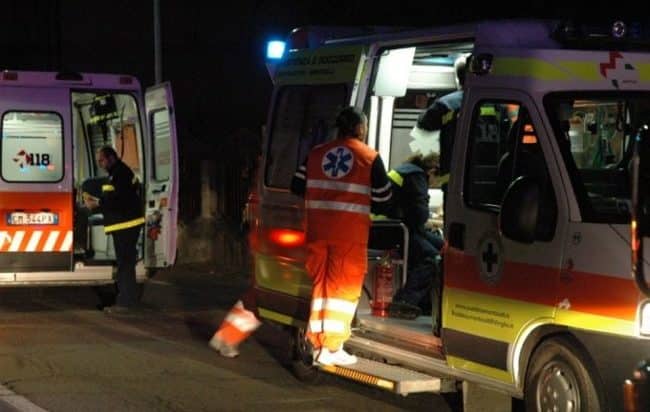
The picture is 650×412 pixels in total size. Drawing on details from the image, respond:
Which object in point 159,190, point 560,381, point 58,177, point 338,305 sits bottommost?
point 560,381

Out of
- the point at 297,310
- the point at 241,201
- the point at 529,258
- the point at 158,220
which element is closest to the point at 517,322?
the point at 529,258

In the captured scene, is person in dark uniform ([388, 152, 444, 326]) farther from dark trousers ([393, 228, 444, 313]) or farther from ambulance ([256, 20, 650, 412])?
ambulance ([256, 20, 650, 412])

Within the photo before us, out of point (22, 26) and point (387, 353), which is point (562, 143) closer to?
point (387, 353)

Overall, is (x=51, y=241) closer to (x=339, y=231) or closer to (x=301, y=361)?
(x=301, y=361)

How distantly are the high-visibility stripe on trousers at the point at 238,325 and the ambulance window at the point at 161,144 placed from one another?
3487mm

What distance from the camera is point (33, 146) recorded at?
12891 mm

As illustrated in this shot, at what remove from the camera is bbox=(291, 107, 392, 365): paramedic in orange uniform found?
782cm

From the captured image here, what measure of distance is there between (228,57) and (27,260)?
2078 centimetres

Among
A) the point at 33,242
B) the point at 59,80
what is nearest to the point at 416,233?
the point at 33,242

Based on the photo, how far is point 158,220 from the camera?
12.8 m

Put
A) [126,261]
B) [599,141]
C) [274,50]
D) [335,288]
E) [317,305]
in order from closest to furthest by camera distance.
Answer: [599,141] < [335,288] < [317,305] < [274,50] < [126,261]

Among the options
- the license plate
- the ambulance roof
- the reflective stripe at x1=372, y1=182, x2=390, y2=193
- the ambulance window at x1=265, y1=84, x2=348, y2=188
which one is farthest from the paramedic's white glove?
the reflective stripe at x1=372, y1=182, x2=390, y2=193

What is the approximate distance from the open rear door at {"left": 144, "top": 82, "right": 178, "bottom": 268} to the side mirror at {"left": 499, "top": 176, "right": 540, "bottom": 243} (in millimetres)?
6468

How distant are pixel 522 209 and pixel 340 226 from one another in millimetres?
1743
